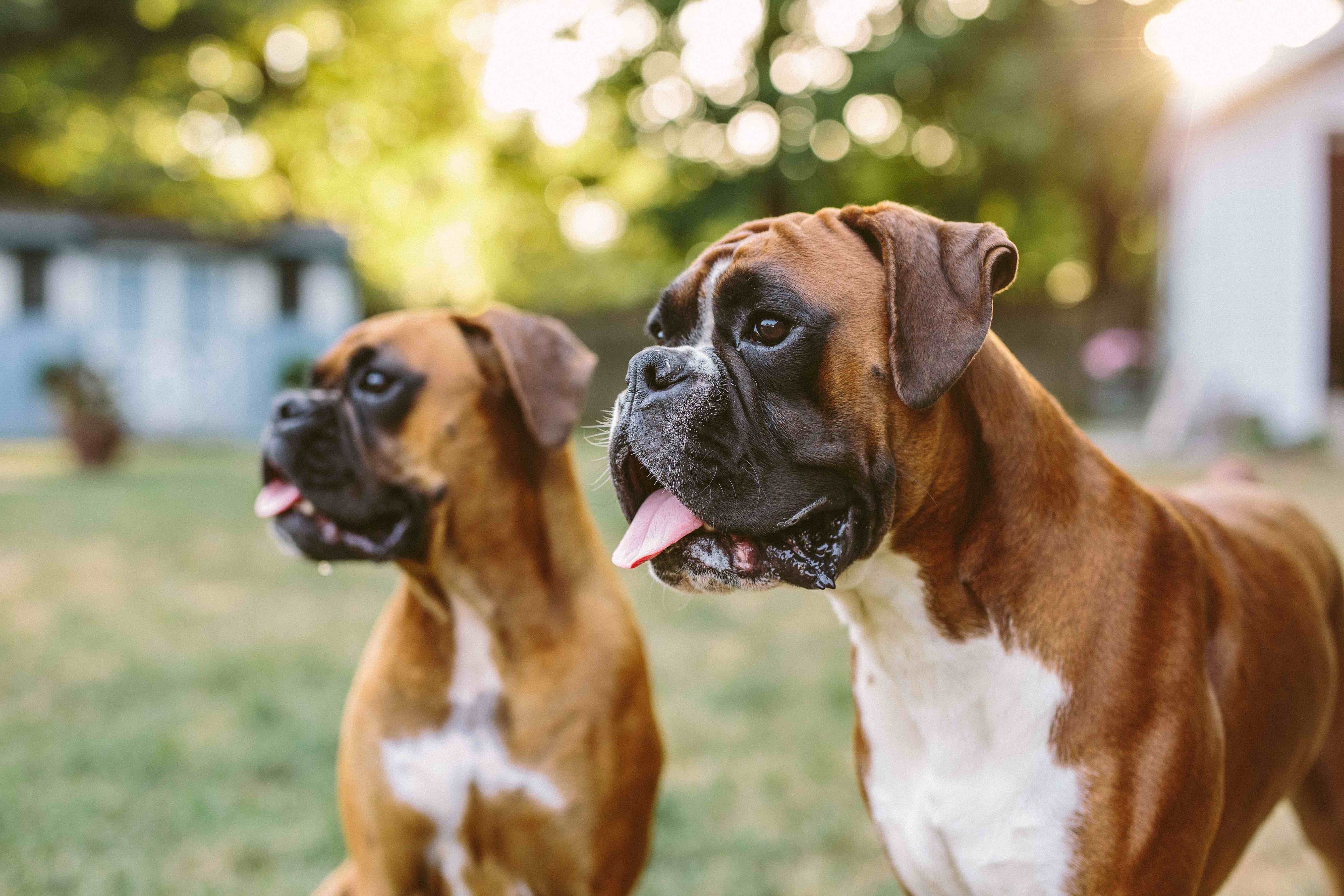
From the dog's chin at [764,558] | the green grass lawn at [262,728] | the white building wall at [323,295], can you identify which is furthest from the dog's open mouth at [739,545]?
the white building wall at [323,295]

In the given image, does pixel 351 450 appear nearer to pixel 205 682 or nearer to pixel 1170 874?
pixel 1170 874

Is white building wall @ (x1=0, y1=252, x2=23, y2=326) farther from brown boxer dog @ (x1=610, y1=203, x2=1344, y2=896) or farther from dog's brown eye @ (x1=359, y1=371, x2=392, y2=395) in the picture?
brown boxer dog @ (x1=610, y1=203, x2=1344, y2=896)

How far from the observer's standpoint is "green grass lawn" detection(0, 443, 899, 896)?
12.8 ft

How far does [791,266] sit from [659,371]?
1.08 ft

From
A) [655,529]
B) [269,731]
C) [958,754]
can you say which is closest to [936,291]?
[655,529]

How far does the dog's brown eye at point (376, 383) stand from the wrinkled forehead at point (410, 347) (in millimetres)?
→ 43

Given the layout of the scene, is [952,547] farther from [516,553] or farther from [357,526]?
[357,526]

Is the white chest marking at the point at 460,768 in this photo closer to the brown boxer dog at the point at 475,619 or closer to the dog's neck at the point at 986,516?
the brown boxer dog at the point at 475,619

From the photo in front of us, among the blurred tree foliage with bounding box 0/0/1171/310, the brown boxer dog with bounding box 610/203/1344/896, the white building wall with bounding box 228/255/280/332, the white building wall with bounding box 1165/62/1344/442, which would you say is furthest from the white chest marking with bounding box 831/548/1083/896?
the white building wall with bounding box 228/255/280/332

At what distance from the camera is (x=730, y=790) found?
4.48 m

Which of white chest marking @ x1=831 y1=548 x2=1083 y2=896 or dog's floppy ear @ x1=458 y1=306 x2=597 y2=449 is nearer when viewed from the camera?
white chest marking @ x1=831 y1=548 x2=1083 y2=896

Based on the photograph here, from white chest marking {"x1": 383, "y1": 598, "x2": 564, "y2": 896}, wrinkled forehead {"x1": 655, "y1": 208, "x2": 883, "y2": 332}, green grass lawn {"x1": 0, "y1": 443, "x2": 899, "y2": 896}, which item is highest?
wrinkled forehead {"x1": 655, "y1": 208, "x2": 883, "y2": 332}

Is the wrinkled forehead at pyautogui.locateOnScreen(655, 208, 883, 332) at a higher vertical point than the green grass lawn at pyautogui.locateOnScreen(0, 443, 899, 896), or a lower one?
higher

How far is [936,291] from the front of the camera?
6.87 feet
